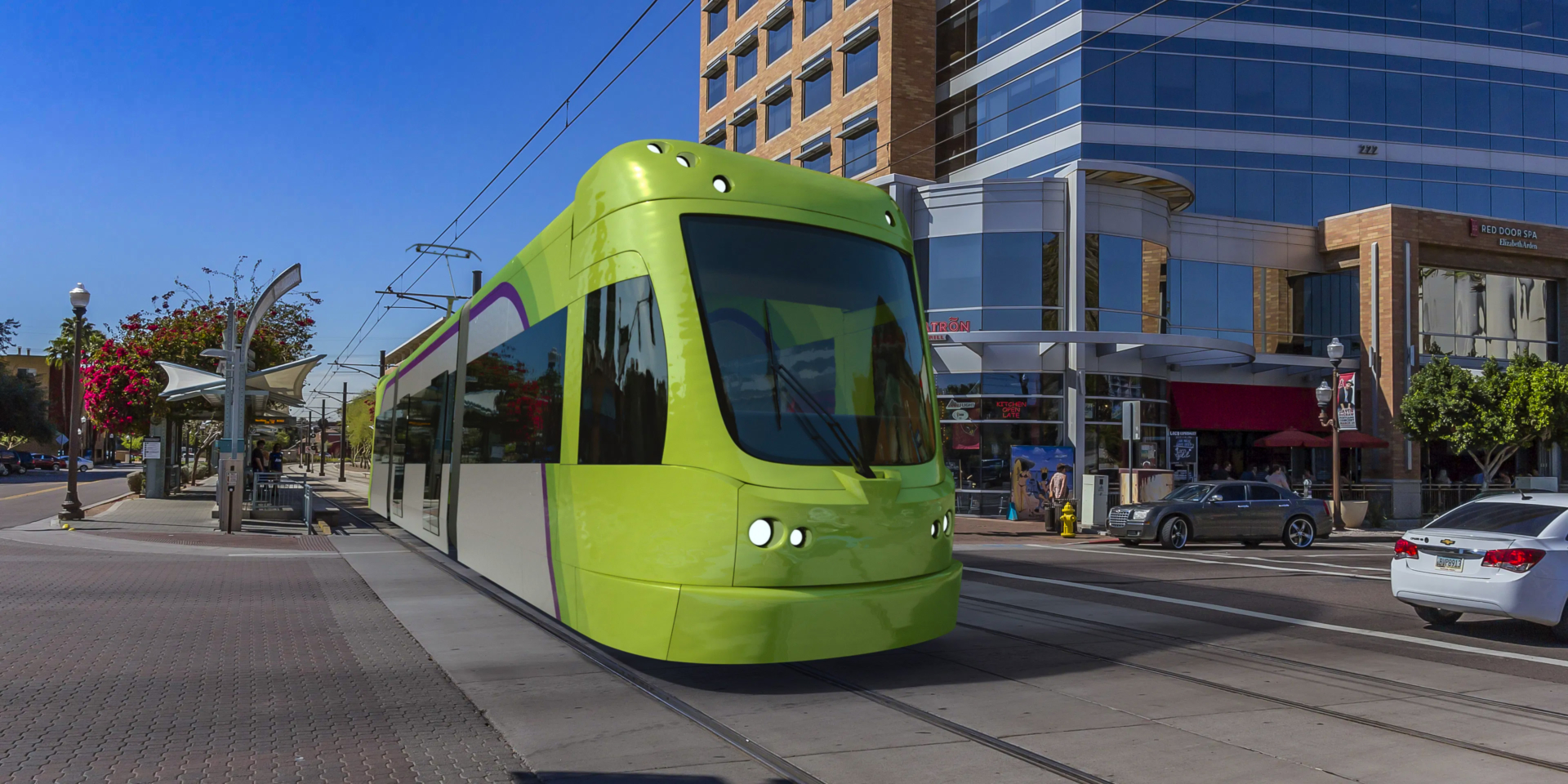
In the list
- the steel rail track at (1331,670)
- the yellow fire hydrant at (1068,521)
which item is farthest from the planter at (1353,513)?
the steel rail track at (1331,670)

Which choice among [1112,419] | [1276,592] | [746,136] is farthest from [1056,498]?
[746,136]

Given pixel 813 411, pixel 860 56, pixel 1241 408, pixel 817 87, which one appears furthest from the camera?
pixel 817 87

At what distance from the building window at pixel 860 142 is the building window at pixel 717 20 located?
1385 centimetres

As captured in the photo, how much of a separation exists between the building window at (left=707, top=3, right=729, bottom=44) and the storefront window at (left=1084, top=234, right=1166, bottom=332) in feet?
87.3

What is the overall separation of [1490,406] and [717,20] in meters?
36.5

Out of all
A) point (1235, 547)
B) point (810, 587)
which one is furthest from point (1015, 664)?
point (1235, 547)

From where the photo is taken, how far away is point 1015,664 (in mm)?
8484

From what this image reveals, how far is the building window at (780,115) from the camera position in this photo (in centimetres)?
4452

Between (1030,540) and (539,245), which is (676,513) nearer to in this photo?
(539,245)

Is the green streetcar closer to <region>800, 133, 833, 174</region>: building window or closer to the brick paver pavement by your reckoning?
the brick paver pavement

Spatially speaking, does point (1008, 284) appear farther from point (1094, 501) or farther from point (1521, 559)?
point (1521, 559)

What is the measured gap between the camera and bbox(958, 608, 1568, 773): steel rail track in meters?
5.96

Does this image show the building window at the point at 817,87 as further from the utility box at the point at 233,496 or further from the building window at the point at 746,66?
the utility box at the point at 233,496

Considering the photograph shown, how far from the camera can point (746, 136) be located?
159ft
